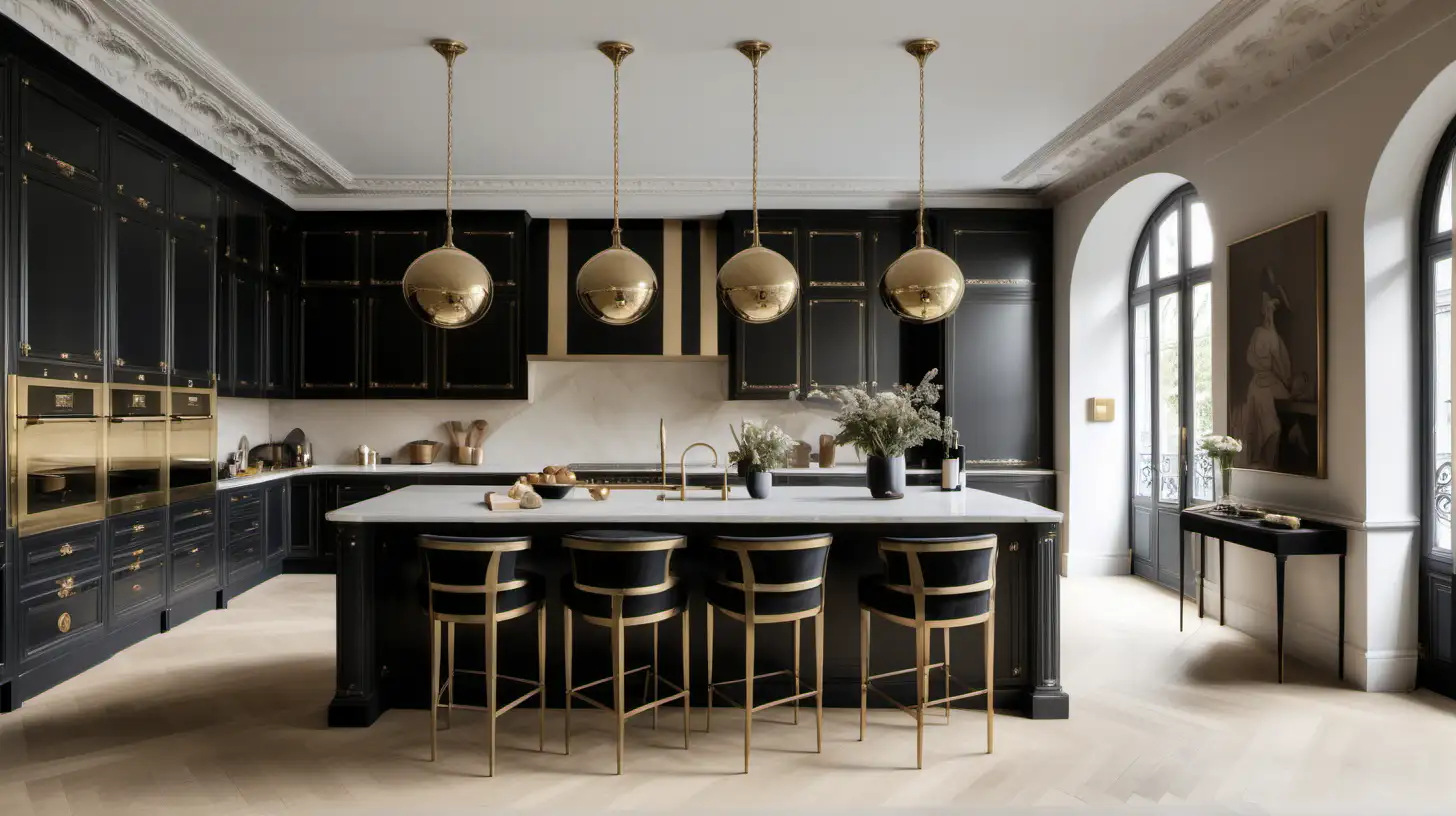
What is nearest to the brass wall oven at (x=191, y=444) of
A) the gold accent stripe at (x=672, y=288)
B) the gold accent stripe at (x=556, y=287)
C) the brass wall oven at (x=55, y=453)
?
the brass wall oven at (x=55, y=453)

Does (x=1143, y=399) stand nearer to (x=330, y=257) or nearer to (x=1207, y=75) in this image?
(x=1207, y=75)

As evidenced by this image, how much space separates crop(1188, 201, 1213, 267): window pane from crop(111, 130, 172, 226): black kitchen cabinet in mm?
6007

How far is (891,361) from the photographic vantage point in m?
6.29

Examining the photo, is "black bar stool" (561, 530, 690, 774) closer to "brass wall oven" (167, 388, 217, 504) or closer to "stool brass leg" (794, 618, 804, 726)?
"stool brass leg" (794, 618, 804, 726)

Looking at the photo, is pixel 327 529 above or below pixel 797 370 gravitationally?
below

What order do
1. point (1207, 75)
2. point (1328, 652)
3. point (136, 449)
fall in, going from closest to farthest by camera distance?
point (1328, 652) → point (1207, 75) → point (136, 449)

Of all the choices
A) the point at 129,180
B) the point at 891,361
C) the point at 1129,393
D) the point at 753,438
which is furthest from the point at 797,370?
the point at 129,180

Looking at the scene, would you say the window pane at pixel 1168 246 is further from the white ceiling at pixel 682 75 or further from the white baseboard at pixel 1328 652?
the white baseboard at pixel 1328 652

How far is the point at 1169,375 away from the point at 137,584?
20.6ft

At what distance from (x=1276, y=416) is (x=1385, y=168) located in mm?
1205

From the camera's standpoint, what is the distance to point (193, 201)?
4730mm

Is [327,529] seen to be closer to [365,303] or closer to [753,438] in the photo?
[365,303]

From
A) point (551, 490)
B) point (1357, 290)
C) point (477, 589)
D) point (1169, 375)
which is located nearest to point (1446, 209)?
point (1357, 290)

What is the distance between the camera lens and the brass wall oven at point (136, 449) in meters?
3.93
